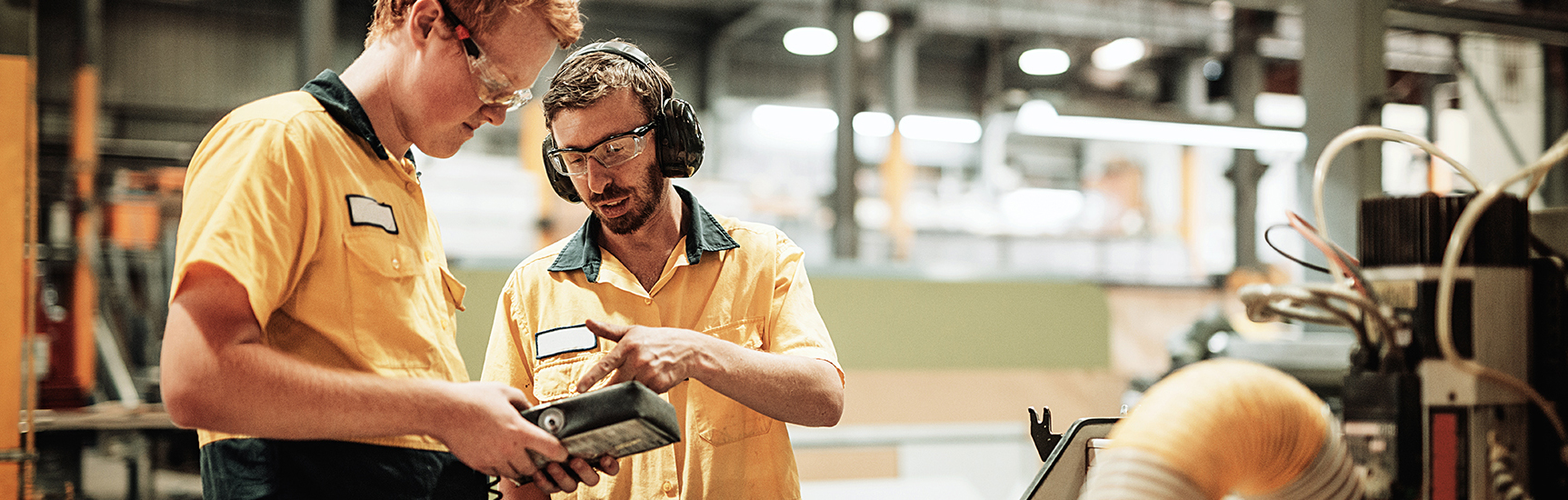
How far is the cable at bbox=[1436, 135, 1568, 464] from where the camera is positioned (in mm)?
1375

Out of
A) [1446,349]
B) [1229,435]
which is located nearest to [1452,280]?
[1446,349]

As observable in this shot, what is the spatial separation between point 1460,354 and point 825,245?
9.85m

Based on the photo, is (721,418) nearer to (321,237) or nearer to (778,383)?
(778,383)

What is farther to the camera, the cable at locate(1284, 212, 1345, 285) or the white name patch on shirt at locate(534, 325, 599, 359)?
the white name patch on shirt at locate(534, 325, 599, 359)

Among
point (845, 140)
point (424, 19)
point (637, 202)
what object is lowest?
point (637, 202)

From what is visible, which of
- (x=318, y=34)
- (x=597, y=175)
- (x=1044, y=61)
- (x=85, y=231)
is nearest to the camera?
(x=597, y=175)

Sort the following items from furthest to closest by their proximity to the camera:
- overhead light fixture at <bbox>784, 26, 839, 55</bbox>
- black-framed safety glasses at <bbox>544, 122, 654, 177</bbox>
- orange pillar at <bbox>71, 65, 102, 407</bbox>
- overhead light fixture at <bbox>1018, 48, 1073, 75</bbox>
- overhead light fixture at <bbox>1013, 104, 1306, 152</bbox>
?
overhead light fixture at <bbox>784, 26, 839, 55</bbox>, overhead light fixture at <bbox>1018, 48, 1073, 75</bbox>, orange pillar at <bbox>71, 65, 102, 407</bbox>, overhead light fixture at <bbox>1013, 104, 1306, 152</bbox>, black-framed safety glasses at <bbox>544, 122, 654, 177</bbox>

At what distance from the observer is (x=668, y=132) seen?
166 centimetres

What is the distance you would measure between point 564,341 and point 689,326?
221 mm

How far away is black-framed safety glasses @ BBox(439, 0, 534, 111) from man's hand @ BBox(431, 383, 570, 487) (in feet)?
1.30

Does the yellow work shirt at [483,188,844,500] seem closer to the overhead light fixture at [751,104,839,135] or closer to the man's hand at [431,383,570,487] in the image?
the man's hand at [431,383,570,487]

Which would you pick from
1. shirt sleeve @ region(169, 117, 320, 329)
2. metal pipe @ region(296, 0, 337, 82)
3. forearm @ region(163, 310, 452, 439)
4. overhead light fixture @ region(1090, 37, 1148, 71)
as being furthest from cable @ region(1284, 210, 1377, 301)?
overhead light fixture @ region(1090, 37, 1148, 71)

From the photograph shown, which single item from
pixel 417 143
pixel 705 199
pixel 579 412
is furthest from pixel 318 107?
pixel 705 199

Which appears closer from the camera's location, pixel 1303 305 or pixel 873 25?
pixel 1303 305
